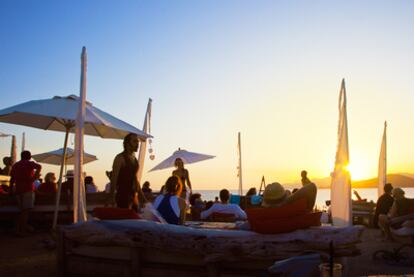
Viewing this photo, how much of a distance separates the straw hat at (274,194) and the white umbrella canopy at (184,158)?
33.3 ft

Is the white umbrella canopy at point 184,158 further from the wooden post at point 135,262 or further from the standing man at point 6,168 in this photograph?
the wooden post at point 135,262

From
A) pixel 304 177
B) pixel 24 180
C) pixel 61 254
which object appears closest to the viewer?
pixel 61 254

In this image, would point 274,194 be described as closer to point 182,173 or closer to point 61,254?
point 61,254

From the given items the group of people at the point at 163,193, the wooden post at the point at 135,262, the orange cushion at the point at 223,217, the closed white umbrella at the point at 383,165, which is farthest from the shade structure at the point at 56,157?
the wooden post at the point at 135,262

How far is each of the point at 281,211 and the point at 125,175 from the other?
8.39 ft

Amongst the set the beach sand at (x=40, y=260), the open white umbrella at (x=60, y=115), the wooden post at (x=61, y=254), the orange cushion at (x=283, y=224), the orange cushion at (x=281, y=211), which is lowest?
the beach sand at (x=40, y=260)

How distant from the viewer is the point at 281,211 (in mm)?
4754

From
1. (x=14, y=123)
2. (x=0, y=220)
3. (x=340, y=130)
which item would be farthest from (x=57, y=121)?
(x=340, y=130)

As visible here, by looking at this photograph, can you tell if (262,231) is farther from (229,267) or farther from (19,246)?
(19,246)

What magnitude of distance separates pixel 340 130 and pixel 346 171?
0.73 m

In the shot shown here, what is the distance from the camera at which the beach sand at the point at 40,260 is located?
20.6 feet

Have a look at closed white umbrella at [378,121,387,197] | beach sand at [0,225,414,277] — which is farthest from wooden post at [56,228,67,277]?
closed white umbrella at [378,121,387,197]

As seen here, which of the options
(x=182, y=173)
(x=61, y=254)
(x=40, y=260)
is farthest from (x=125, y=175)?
(x=182, y=173)

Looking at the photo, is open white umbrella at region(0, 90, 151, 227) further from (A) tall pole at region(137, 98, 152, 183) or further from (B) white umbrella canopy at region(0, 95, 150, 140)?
(A) tall pole at region(137, 98, 152, 183)
